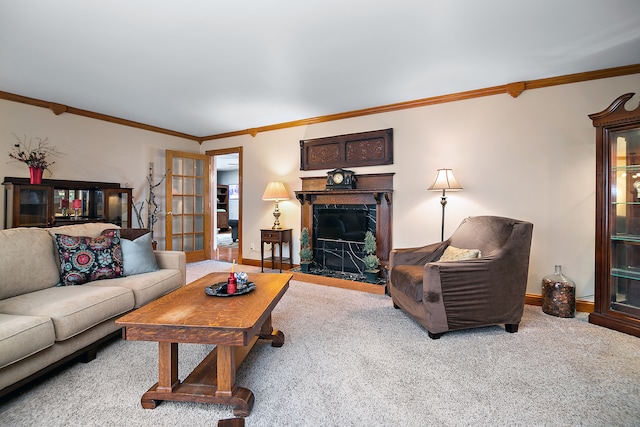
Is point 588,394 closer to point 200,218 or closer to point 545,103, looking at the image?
point 545,103

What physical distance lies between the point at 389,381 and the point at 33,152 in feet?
15.2

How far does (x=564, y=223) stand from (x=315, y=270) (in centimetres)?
298

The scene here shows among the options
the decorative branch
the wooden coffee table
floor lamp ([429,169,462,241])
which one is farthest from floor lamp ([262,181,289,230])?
the wooden coffee table

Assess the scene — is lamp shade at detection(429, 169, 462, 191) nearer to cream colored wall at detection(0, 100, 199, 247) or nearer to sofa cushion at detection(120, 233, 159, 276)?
sofa cushion at detection(120, 233, 159, 276)

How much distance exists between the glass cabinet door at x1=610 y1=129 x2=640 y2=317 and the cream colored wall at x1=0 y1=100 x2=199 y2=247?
5.85m

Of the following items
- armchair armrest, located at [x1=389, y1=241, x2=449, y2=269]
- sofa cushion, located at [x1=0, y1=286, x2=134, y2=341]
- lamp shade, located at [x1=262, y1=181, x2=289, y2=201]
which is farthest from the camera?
lamp shade, located at [x1=262, y1=181, x2=289, y2=201]

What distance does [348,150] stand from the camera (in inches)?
168

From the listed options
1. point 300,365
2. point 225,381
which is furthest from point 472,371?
point 225,381

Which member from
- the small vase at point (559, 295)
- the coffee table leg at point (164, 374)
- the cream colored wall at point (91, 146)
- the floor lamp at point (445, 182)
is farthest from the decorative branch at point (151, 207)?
the small vase at point (559, 295)

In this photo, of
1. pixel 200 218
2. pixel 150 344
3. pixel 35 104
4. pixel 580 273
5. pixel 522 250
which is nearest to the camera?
pixel 150 344

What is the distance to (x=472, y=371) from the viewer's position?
1.92 meters

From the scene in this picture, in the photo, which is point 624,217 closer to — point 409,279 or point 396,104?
point 409,279

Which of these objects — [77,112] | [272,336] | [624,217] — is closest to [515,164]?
[624,217]

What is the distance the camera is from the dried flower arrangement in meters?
3.55
